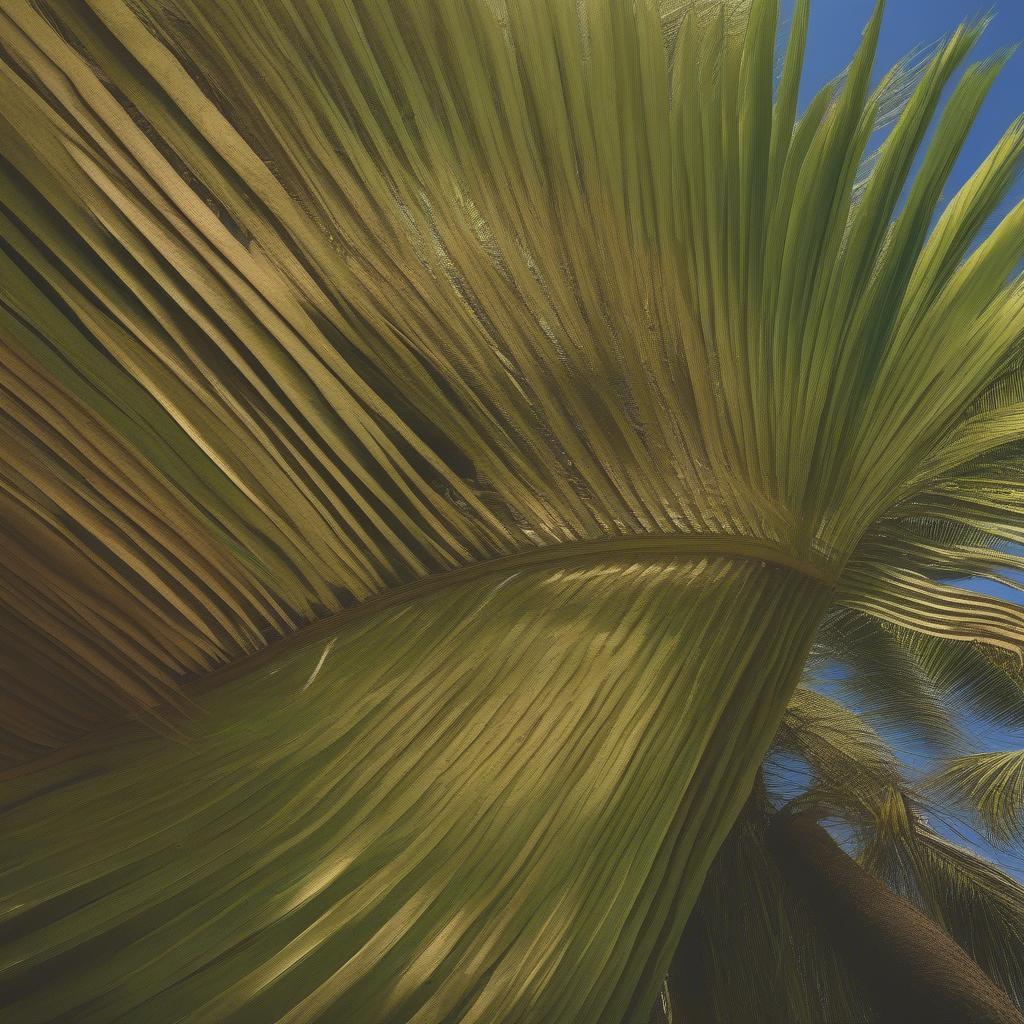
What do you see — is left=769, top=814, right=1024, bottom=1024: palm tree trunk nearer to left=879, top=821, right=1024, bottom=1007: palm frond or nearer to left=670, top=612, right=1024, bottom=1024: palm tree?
left=670, top=612, right=1024, bottom=1024: palm tree

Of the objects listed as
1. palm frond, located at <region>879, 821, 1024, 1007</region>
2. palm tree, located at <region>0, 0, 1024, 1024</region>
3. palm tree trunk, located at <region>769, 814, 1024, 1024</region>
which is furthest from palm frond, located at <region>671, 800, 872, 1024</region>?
palm tree, located at <region>0, 0, 1024, 1024</region>

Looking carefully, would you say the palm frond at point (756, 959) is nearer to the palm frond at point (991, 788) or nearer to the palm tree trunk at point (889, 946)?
the palm tree trunk at point (889, 946)

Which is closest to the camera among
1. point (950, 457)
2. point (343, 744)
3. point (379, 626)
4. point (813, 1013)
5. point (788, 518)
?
point (343, 744)

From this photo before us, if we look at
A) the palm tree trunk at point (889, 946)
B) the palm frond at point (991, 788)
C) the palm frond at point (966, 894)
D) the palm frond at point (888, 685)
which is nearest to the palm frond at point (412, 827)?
the palm tree trunk at point (889, 946)

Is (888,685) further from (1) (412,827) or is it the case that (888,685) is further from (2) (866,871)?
(1) (412,827)

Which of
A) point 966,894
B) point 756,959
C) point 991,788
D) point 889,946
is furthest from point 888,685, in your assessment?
point 889,946

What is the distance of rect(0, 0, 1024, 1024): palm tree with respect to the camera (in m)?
0.59

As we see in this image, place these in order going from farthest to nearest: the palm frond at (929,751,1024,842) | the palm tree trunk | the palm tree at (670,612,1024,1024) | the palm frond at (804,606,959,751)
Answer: the palm frond at (804,606,959,751), the palm frond at (929,751,1024,842), the palm tree at (670,612,1024,1024), the palm tree trunk

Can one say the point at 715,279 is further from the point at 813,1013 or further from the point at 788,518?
the point at 813,1013

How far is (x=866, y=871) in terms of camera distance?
9.85 ft

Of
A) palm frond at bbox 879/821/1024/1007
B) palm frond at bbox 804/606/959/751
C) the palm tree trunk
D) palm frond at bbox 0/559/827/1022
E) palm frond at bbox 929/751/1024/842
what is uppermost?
palm frond at bbox 804/606/959/751

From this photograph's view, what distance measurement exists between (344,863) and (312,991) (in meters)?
0.09

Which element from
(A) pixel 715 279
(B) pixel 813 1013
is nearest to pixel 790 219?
(A) pixel 715 279

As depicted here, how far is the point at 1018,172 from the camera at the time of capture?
1223 millimetres
